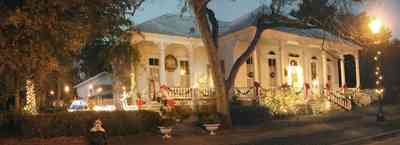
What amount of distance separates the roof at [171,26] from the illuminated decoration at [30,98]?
697 centimetres

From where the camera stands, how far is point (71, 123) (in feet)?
61.2

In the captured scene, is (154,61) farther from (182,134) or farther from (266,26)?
(182,134)

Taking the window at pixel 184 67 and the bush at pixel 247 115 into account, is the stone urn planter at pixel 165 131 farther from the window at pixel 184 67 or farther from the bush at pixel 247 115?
the window at pixel 184 67

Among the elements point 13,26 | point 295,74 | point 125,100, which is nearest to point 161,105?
point 125,100

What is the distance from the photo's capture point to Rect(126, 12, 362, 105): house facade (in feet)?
94.3

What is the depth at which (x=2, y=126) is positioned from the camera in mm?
20016

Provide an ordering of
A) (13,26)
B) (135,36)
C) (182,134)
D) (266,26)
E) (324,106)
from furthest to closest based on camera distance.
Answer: (324,106), (135,36), (266,26), (182,134), (13,26)

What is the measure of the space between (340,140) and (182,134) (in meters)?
5.87

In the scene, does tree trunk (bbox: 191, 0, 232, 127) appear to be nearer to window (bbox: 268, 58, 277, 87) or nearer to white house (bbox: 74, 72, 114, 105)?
window (bbox: 268, 58, 277, 87)

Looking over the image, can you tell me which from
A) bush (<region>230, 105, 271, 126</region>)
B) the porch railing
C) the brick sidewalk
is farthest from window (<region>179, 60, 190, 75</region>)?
the porch railing

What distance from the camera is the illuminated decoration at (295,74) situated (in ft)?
119

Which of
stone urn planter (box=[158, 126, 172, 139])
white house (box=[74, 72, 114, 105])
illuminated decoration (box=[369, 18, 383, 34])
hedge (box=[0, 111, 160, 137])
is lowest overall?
stone urn planter (box=[158, 126, 172, 139])

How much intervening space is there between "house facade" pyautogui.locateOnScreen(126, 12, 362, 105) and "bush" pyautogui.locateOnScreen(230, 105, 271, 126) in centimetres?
422

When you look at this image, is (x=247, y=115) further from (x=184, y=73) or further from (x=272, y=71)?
(x=272, y=71)
